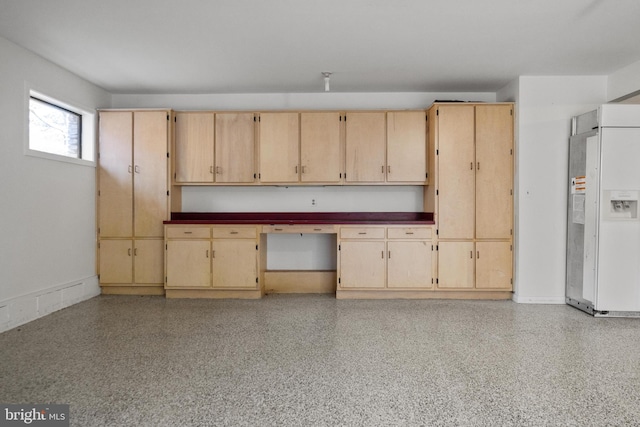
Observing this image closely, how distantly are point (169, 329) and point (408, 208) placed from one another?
3435 millimetres

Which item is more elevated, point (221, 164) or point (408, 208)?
point (221, 164)

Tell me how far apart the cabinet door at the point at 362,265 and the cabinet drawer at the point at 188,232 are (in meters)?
1.75

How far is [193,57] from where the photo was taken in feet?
13.8

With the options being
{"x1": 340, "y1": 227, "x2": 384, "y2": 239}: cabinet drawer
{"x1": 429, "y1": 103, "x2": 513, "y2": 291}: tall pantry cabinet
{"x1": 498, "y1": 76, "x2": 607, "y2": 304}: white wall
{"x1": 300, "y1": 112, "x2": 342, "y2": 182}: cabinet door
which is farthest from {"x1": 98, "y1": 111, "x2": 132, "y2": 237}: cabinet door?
{"x1": 498, "y1": 76, "x2": 607, "y2": 304}: white wall

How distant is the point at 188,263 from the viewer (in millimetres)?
4984

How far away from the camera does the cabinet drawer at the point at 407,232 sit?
4.89 meters

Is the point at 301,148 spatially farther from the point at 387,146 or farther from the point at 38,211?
the point at 38,211

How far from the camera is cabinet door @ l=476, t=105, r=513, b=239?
4836mm

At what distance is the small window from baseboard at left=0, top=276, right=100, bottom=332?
1556mm

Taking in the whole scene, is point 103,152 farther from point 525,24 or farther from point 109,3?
point 525,24

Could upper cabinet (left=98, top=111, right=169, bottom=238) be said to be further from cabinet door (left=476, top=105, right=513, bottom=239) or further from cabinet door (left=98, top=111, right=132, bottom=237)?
cabinet door (left=476, top=105, right=513, bottom=239)

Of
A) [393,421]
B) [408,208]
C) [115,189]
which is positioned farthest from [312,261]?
[393,421]

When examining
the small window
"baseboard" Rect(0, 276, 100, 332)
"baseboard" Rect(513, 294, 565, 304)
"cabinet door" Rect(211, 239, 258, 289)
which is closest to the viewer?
"baseboard" Rect(0, 276, 100, 332)

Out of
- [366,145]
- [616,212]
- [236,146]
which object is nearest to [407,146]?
[366,145]
